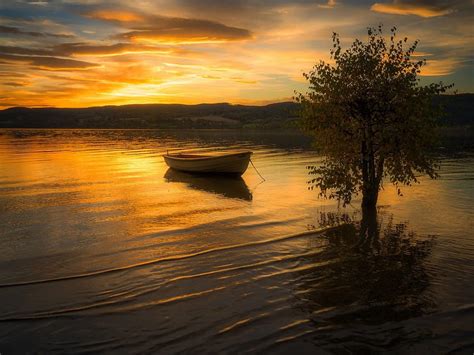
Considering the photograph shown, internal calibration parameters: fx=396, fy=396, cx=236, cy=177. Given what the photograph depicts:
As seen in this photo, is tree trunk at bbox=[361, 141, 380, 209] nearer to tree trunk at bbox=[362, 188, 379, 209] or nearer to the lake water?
tree trunk at bbox=[362, 188, 379, 209]

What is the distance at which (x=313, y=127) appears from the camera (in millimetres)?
17141

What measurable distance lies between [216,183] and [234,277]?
18647mm

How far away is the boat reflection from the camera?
78.5 feet

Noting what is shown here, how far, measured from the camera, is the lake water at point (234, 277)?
23.7 ft

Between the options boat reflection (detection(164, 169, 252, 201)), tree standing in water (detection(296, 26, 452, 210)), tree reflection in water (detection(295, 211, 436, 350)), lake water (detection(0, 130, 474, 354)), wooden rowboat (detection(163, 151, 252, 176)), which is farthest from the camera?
wooden rowboat (detection(163, 151, 252, 176))

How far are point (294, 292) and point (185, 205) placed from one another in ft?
38.5

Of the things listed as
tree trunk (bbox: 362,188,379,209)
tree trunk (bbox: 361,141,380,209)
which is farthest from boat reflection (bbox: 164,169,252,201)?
tree trunk (bbox: 361,141,380,209)

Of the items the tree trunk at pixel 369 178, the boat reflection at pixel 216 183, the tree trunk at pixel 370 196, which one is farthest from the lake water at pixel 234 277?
the boat reflection at pixel 216 183

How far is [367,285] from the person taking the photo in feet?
31.1

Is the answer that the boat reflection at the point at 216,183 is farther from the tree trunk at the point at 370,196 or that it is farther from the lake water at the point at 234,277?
the tree trunk at the point at 370,196

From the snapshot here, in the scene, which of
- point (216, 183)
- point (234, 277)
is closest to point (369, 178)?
point (234, 277)

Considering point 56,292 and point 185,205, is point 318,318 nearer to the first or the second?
point 56,292

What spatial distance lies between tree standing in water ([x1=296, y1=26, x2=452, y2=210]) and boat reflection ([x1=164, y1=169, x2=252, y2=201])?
653 centimetres

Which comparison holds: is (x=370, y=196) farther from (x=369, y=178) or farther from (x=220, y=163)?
(x=220, y=163)
